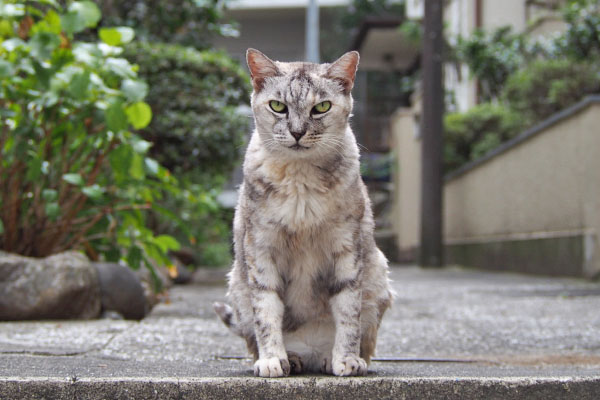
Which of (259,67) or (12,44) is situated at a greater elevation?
(12,44)

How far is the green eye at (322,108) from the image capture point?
7.68 feet

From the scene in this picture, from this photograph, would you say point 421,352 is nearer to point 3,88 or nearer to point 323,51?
point 3,88

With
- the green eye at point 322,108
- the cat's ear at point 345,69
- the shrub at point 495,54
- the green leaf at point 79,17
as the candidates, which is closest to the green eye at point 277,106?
the green eye at point 322,108

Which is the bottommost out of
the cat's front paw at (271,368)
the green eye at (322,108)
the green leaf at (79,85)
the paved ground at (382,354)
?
the paved ground at (382,354)

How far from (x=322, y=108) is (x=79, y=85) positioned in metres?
1.66

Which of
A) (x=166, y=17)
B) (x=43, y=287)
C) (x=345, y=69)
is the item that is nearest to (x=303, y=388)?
(x=345, y=69)

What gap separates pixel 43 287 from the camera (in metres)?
3.58

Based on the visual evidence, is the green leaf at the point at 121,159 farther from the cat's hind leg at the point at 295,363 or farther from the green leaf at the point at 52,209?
the cat's hind leg at the point at 295,363

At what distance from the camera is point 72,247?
14.1 ft

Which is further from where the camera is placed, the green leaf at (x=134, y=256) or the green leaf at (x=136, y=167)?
the green leaf at (x=134, y=256)

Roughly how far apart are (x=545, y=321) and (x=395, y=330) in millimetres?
954

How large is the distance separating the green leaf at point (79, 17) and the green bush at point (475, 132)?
7614 millimetres

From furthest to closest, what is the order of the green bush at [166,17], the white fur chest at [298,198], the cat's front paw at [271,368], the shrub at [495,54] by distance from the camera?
the shrub at [495,54]
the green bush at [166,17]
the white fur chest at [298,198]
the cat's front paw at [271,368]

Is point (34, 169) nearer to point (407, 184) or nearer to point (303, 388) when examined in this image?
point (303, 388)
